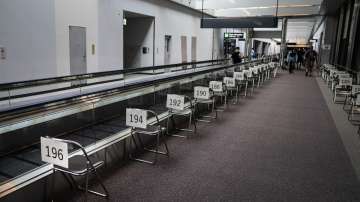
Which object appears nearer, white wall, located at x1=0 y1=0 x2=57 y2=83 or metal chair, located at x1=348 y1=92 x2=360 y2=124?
metal chair, located at x1=348 y1=92 x2=360 y2=124

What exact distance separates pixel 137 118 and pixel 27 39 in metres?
5.08

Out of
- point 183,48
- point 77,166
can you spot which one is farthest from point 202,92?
point 183,48

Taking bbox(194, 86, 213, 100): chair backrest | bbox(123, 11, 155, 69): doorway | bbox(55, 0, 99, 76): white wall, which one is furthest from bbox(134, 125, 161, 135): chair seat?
bbox(123, 11, 155, 69): doorway

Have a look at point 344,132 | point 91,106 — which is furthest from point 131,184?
point 344,132

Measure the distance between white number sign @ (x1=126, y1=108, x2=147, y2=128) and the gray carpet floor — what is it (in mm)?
561

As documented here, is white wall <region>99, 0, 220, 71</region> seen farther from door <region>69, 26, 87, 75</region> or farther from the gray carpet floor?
the gray carpet floor

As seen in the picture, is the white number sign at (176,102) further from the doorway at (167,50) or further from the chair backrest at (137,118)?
the doorway at (167,50)

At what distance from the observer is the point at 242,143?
202 inches

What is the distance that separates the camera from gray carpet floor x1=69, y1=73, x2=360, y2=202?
3373mm

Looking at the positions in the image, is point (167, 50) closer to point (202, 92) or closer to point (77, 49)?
point (77, 49)

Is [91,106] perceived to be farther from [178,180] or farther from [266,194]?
[266,194]

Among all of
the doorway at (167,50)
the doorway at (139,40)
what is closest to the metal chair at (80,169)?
the doorway at (139,40)

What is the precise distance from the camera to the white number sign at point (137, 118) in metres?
4.04

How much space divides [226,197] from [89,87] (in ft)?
10.3
